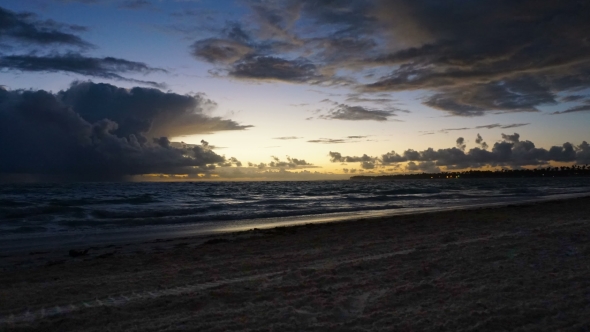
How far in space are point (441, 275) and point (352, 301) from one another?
2141 mm

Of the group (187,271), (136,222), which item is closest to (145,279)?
(187,271)

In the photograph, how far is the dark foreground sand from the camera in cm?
508

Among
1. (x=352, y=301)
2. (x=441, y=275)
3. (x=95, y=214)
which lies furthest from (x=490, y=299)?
(x=95, y=214)

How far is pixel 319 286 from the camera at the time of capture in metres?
6.67

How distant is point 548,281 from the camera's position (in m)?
6.41

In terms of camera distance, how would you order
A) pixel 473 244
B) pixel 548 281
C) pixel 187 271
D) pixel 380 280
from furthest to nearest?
pixel 473 244
pixel 187 271
pixel 380 280
pixel 548 281

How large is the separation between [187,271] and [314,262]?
8.79ft

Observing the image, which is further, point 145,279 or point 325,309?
point 145,279

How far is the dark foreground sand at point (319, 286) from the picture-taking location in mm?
5082

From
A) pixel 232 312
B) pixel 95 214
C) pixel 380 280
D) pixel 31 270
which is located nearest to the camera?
pixel 232 312

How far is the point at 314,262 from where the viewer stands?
8750 millimetres

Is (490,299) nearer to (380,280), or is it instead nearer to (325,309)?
(380,280)

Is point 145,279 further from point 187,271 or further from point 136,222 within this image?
point 136,222

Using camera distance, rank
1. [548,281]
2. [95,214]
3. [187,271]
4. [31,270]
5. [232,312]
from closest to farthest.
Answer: [232,312] < [548,281] < [187,271] < [31,270] < [95,214]
